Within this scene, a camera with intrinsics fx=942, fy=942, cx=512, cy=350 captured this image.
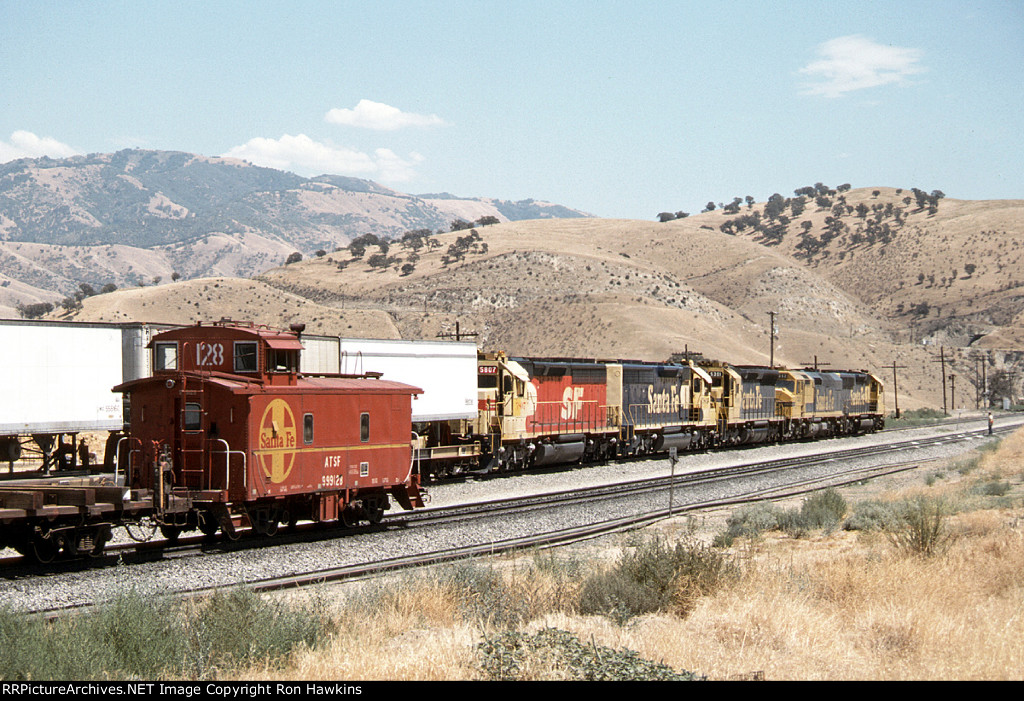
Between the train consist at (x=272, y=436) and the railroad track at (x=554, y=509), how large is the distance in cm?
55

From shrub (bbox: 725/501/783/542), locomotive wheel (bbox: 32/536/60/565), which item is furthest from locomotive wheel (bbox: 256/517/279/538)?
shrub (bbox: 725/501/783/542)

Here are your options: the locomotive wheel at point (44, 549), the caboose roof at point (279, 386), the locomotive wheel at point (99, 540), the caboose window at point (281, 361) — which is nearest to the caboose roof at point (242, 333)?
the caboose window at point (281, 361)

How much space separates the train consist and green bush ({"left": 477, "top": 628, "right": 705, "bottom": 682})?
8648 millimetres

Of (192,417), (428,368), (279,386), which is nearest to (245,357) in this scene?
(279,386)

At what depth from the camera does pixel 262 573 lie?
15.5 m

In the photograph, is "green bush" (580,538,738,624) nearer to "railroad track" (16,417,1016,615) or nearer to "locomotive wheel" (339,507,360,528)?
"railroad track" (16,417,1016,615)

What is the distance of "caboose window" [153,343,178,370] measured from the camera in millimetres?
20062

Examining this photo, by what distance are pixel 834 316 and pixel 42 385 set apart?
135 metres

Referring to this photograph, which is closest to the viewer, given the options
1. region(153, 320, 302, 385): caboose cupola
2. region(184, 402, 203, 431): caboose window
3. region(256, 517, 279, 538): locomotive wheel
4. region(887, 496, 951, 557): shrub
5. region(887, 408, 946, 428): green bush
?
region(887, 496, 951, 557): shrub

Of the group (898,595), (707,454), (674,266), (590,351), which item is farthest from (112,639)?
(674,266)

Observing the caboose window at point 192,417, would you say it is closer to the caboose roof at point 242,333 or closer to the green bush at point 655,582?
the caboose roof at point 242,333

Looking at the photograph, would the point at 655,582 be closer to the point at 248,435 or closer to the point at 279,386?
the point at 248,435
